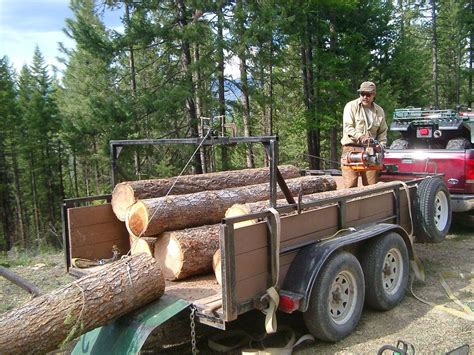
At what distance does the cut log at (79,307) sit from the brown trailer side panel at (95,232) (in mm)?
1285

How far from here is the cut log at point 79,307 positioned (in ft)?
10.2

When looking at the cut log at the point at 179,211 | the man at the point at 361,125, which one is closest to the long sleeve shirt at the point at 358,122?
the man at the point at 361,125

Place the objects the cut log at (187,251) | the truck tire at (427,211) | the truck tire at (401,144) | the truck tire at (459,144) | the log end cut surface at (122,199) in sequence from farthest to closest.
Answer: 1. the truck tire at (401,144)
2. the truck tire at (459,144)
3. the truck tire at (427,211)
4. the log end cut surface at (122,199)
5. the cut log at (187,251)

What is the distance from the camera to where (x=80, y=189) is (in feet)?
140

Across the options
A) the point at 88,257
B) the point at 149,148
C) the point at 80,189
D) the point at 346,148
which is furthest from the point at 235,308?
the point at 80,189

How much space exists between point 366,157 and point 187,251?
3123mm

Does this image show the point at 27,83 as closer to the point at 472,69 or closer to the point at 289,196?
the point at 472,69

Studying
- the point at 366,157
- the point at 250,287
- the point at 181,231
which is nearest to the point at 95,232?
the point at 181,231

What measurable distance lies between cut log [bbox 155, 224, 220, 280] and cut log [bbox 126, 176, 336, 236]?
0.14m

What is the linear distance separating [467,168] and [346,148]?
2.07m

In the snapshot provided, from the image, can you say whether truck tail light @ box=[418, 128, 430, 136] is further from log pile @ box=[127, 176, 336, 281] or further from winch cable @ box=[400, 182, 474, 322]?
log pile @ box=[127, 176, 336, 281]

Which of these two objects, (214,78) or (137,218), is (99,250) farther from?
(214,78)

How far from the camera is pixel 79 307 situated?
10.8 ft

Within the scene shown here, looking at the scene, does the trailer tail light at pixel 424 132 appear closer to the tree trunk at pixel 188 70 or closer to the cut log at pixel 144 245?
the cut log at pixel 144 245
